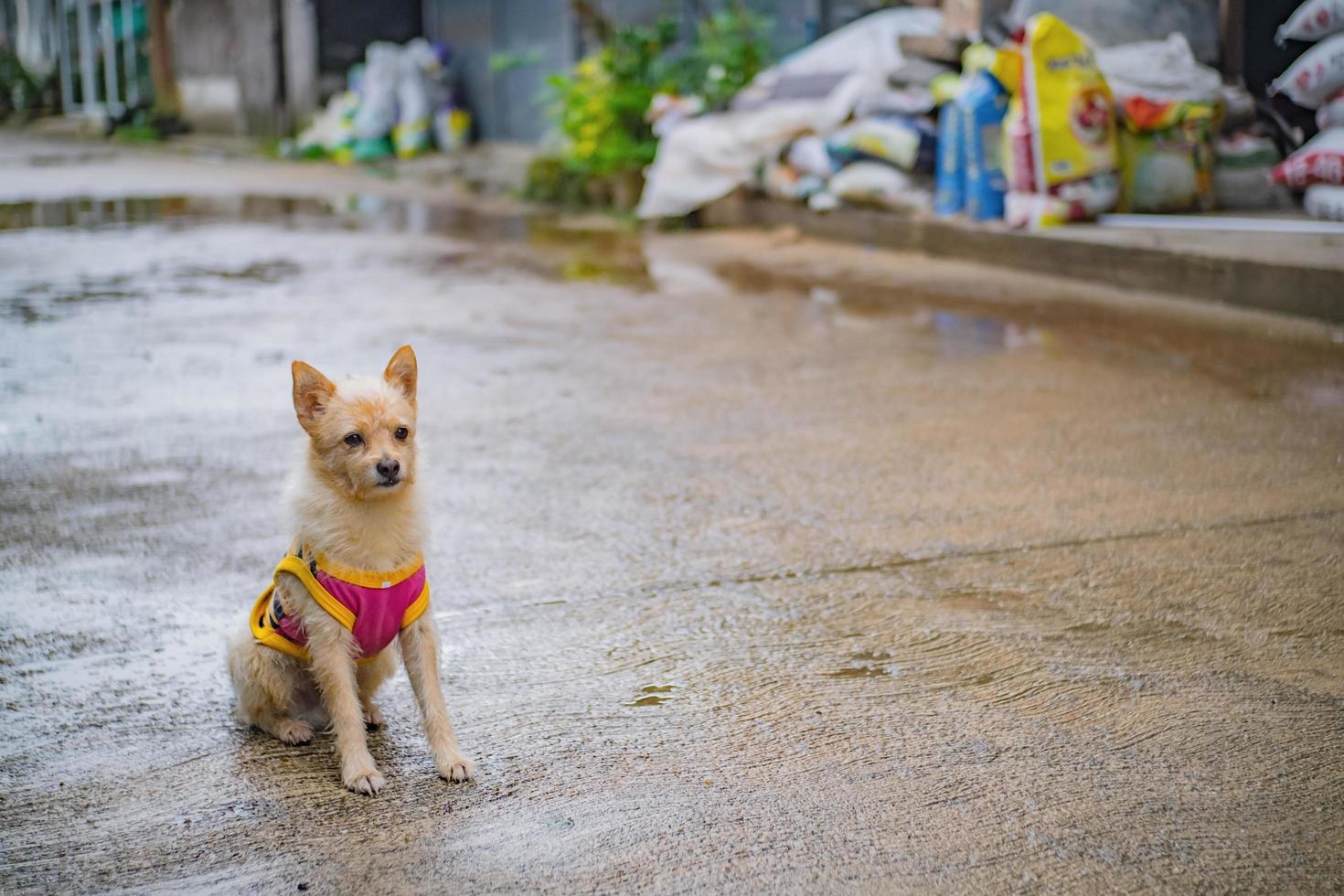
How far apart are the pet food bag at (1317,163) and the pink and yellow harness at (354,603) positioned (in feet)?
20.4

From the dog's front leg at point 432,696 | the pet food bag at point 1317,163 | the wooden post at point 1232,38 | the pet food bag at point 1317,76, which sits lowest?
the dog's front leg at point 432,696

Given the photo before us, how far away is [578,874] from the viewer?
7.18ft

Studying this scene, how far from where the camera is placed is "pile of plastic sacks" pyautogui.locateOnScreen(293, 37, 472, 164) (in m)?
18.3

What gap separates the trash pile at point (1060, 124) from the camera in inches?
306

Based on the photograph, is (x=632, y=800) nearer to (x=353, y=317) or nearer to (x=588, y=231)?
(x=353, y=317)

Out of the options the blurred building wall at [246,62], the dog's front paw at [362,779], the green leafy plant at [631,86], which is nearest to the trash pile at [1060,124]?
the green leafy plant at [631,86]

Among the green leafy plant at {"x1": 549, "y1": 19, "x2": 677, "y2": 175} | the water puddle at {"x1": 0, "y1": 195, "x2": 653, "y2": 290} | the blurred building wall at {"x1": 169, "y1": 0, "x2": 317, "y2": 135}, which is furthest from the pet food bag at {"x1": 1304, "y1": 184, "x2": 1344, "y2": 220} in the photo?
the blurred building wall at {"x1": 169, "y1": 0, "x2": 317, "y2": 135}

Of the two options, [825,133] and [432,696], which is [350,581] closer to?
[432,696]

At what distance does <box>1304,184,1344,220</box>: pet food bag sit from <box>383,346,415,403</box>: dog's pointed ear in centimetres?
610

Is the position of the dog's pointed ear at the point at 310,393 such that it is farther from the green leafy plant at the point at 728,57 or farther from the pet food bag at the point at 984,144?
the green leafy plant at the point at 728,57

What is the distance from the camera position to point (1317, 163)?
7.36 m

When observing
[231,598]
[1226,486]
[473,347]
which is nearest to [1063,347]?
[1226,486]

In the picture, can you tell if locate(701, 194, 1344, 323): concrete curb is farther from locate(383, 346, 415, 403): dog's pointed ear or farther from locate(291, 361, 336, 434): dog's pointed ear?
locate(291, 361, 336, 434): dog's pointed ear

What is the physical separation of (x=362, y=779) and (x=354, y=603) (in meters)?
0.31
